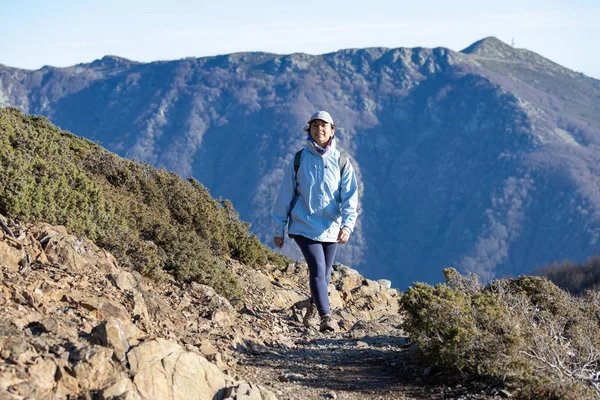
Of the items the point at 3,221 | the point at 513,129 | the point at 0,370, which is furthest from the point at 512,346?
the point at 513,129

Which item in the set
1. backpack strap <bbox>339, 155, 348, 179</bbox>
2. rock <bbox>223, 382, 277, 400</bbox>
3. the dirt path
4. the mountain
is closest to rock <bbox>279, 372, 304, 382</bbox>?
the dirt path

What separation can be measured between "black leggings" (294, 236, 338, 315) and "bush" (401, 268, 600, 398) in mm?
909

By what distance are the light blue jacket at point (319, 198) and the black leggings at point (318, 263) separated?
97mm

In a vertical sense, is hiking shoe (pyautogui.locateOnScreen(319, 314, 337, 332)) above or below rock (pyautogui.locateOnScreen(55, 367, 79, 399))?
below

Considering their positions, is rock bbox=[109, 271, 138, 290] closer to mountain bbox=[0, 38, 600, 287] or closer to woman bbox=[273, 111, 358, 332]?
woman bbox=[273, 111, 358, 332]

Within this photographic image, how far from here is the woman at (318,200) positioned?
654cm

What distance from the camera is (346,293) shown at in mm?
11008

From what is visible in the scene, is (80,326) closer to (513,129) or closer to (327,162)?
(327,162)

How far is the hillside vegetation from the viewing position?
7.05 m

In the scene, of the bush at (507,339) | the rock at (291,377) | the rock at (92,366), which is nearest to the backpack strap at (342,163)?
the bush at (507,339)

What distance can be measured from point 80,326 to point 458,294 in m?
3.18

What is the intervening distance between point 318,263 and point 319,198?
62 centimetres

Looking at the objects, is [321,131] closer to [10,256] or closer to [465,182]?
[10,256]

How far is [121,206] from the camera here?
8852 millimetres
